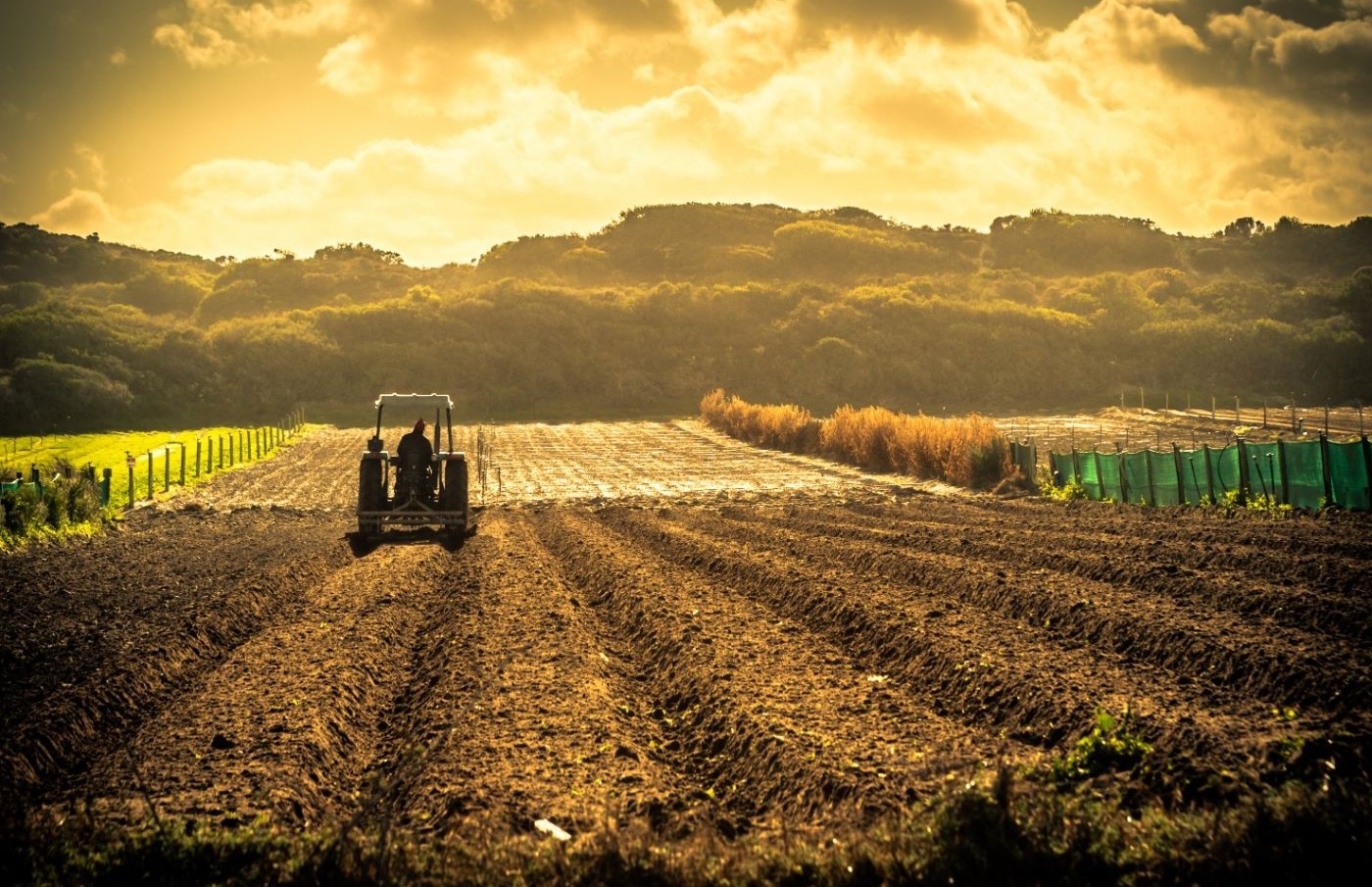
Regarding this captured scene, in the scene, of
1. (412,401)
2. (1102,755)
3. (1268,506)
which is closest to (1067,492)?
(1268,506)

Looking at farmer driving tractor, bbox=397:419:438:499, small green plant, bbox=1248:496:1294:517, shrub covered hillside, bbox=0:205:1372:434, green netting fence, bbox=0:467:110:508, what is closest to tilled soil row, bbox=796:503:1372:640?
small green plant, bbox=1248:496:1294:517

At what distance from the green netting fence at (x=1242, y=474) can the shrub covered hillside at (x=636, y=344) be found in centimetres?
4953

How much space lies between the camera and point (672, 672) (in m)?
9.98

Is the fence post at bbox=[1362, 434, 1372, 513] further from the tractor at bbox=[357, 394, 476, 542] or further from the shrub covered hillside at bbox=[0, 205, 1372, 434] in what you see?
the shrub covered hillside at bbox=[0, 205, 1372, 434]

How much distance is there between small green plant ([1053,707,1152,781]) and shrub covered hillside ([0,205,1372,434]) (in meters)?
61.7

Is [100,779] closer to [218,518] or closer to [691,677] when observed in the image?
[691,677]

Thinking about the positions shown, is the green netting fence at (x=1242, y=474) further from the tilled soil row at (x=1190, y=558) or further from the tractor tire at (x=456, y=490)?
the tractor tire at (x=456, y=490)

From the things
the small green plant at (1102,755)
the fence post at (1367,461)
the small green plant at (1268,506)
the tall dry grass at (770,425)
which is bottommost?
the small green plant at (1102,755)

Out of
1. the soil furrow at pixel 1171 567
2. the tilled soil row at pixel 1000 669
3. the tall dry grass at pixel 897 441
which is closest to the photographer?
the tilled soil row at pixel 1000 669

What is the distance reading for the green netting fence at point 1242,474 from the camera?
1836cm

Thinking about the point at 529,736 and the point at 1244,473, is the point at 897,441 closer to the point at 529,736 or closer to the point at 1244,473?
the point at 1244,473

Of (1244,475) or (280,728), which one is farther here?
(1244,475)

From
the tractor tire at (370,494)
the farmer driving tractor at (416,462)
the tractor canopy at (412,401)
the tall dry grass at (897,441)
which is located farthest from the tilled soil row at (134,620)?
the tall dry grass at (897,441)

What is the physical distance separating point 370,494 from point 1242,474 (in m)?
15.5
